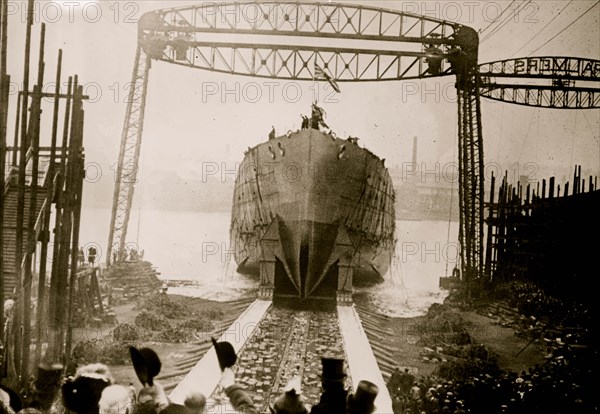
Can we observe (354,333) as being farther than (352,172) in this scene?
No

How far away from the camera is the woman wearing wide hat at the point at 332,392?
3.24 meters

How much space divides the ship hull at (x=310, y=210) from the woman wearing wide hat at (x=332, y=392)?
9.66 m

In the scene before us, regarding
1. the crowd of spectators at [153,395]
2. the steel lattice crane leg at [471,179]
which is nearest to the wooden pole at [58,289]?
the crowd of spectators at [153,395]

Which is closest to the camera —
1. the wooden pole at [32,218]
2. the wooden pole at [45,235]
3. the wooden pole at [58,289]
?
the wooden pole at [32,218]

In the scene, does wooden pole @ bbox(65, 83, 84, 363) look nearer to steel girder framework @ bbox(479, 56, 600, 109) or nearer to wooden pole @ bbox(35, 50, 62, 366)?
wooden pole @ bbox(35, 50, 62, 366)

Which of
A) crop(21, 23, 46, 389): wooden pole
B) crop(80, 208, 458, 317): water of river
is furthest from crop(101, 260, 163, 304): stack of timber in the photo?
crop(21, 23, 46, 389): wooden pole

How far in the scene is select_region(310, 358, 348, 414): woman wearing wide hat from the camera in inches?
128

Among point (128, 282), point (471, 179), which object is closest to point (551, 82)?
point (471, 179)

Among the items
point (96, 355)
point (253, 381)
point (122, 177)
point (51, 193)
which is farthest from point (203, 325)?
point (122, 177)

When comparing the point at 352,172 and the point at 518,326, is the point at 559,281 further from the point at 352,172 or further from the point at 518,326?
the point at 352,172

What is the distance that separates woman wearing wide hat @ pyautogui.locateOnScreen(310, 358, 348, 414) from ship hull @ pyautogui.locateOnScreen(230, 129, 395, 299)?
966 cm

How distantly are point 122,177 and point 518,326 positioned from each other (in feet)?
43.5

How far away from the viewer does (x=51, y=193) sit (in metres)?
6.78

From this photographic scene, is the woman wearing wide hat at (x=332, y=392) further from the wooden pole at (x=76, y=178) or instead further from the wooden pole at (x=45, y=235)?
the wooden pole at (x=76, y=178)
